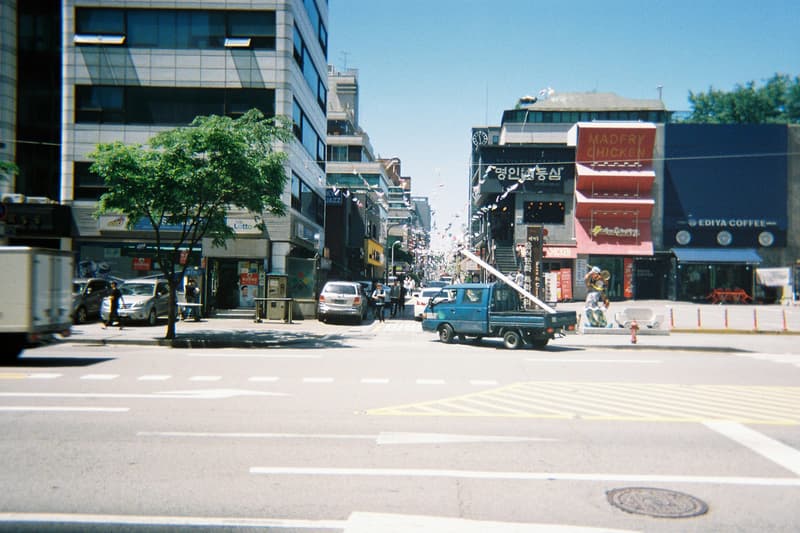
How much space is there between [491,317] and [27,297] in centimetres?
1253

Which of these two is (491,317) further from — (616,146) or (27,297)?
(616,146)

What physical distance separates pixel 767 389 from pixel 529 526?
898 centimetres

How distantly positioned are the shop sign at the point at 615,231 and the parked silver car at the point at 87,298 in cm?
3365

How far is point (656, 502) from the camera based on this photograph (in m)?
5.32

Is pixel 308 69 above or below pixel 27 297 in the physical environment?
above

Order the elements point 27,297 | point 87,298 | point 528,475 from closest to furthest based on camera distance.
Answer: point 528,475, point 27,297, point 87,298

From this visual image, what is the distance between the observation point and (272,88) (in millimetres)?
27922

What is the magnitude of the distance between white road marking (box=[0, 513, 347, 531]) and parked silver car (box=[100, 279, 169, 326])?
19487mm

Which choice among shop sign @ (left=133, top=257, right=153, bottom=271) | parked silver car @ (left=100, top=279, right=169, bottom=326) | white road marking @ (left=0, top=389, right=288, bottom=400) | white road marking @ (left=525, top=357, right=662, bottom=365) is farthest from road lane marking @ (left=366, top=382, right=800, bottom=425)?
shop sign @ (left=133, top=257, right=153, bottom=271)

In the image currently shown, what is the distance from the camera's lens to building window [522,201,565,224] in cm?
4534

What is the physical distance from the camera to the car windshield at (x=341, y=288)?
26625mm

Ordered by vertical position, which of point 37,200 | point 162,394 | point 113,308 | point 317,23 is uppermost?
point 317,23

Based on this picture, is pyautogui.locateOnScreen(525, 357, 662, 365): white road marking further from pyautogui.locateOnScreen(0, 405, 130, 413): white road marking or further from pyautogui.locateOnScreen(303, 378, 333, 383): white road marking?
pyautogui.locateOnScreen(0, 405, 130, 413): white road marking

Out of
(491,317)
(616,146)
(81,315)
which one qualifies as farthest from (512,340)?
(616,146)
